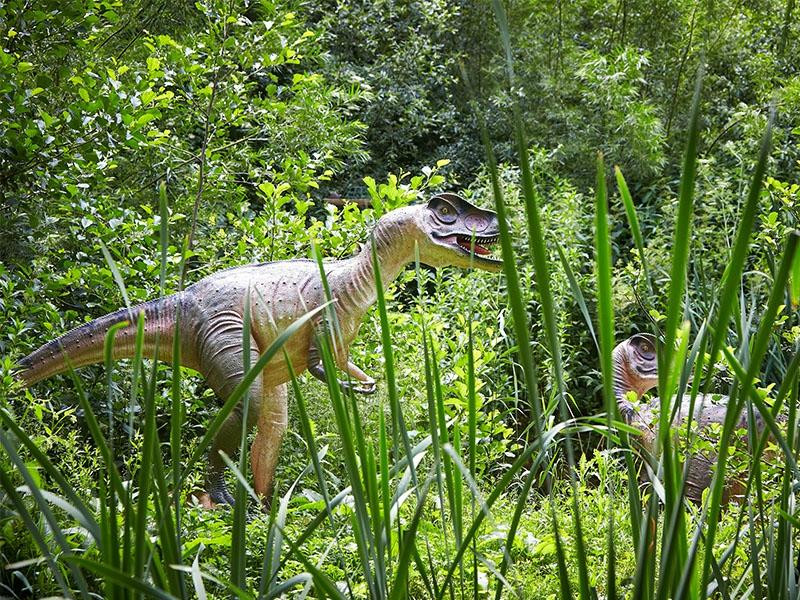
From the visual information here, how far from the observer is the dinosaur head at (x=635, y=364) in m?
3.38

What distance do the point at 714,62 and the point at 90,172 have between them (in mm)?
4907

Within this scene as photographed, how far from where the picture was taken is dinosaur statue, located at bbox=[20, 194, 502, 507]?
2557mm

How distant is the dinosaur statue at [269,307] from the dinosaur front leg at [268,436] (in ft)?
0.26

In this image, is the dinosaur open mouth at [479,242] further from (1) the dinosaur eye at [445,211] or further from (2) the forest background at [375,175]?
(2) the forest background at [375,175]

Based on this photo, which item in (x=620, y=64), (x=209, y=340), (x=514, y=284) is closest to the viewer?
(x=514, y=284)

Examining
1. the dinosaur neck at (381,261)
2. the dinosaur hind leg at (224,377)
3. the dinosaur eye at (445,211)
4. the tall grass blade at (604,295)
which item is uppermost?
the tall grass blade at (604,295)

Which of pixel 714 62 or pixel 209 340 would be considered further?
pixel 714 62

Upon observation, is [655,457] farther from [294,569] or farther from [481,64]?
[481,64]

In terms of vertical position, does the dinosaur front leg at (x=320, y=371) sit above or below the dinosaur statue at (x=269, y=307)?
below

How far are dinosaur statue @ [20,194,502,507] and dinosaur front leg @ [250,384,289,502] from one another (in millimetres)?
78

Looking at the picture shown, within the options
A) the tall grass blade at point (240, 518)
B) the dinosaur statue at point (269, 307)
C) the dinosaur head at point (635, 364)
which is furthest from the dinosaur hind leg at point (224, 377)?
the tall grass blade at point (240, 518)

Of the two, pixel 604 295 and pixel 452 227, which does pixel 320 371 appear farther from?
pixel 604 295

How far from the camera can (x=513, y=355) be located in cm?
484

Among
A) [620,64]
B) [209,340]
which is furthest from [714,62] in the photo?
[209,340]
